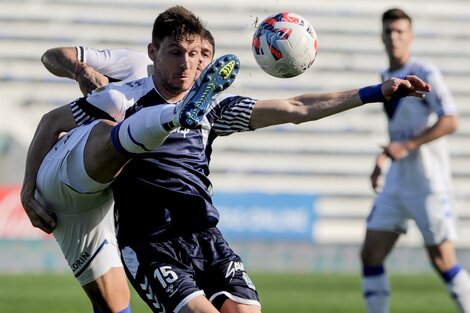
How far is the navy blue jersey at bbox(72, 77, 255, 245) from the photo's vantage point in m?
5.41

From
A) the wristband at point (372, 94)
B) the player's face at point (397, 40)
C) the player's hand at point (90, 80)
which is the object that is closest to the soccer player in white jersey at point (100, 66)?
the player's hand at point (90, 80)

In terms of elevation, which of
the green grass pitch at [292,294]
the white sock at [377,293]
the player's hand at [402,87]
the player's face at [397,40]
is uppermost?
the player's hand at [402,87]

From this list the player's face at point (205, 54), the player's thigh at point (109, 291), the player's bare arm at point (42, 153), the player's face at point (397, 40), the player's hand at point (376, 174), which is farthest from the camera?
the player's face at point (397, 40)

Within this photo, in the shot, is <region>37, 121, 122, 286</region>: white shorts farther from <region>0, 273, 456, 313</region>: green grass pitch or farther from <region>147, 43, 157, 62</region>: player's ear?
<region>0, 273, 456, 313</region>: green grass pitch

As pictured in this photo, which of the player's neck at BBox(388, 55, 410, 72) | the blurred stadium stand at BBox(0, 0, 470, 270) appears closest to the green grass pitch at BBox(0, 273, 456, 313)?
the player's neck at BBox(388, 55, 410, 72)

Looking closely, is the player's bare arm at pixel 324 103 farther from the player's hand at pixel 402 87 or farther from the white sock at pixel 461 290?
the white sock at pixel 461 290

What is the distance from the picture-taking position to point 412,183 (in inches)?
348

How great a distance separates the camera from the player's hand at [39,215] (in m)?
5.95

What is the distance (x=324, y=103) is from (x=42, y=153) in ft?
5.26

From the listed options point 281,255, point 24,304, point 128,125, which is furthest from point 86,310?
point 281,255

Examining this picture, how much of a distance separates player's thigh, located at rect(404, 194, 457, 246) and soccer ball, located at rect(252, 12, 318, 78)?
3.24 metres

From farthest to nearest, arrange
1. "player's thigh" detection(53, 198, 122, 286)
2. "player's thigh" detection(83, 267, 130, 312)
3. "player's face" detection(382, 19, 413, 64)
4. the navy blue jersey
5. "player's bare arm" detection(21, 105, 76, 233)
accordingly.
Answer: "player's face" detection(382, 19, 413, 64), "player's thigh" detection(83, 267, 130, 312), "player's thigh" detection(53, 198, 122, 286), "player's bare arm" detection(21, 105, 76, 233), the navy blue jersey

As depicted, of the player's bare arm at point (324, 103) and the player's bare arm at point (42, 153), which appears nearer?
the player's bare arm at point (324, 103)

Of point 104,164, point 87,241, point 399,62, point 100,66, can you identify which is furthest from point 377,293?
point 104,164
